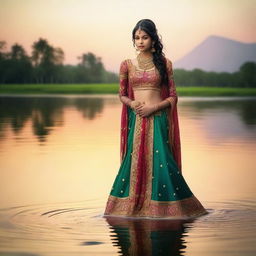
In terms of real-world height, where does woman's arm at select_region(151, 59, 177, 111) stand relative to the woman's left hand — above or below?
above

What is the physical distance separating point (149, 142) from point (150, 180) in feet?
1.13

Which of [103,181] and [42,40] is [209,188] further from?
[42,40]

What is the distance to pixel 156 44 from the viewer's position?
897 cm

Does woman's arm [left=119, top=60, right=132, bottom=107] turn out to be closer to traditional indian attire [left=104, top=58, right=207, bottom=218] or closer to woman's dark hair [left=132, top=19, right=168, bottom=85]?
traditional indian attire [left=104, top=58, right=207, bottom=218]

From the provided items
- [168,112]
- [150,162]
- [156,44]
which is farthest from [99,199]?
[156,44]

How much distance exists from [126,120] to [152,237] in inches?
62.5

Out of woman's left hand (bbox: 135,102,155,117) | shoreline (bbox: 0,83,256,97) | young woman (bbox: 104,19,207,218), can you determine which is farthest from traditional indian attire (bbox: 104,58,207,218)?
shoreline (bbox: 0,83,256,97)

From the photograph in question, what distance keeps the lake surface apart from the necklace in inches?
53.0

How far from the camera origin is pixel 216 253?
729cm

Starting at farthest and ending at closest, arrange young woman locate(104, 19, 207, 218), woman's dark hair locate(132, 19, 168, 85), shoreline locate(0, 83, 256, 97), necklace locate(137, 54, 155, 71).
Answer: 1. shoreline locate(0, 83, 256, 97)
2. necklace locate(137, 54, 155, 71)
3. young woman locate(104, 19, 207, 218)
4. woman's dark hair locate(132, 19, 168, 85)

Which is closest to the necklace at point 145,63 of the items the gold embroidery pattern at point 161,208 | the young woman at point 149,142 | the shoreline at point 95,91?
the young woman at point 149,142

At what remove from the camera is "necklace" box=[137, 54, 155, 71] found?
903 centimetres

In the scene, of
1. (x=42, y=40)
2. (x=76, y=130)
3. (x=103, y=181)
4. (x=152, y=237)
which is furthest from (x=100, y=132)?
(x=42, y=40)

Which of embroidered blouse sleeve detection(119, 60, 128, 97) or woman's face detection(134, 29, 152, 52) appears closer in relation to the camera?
woman's face detection(134, 29, 152, 52)
